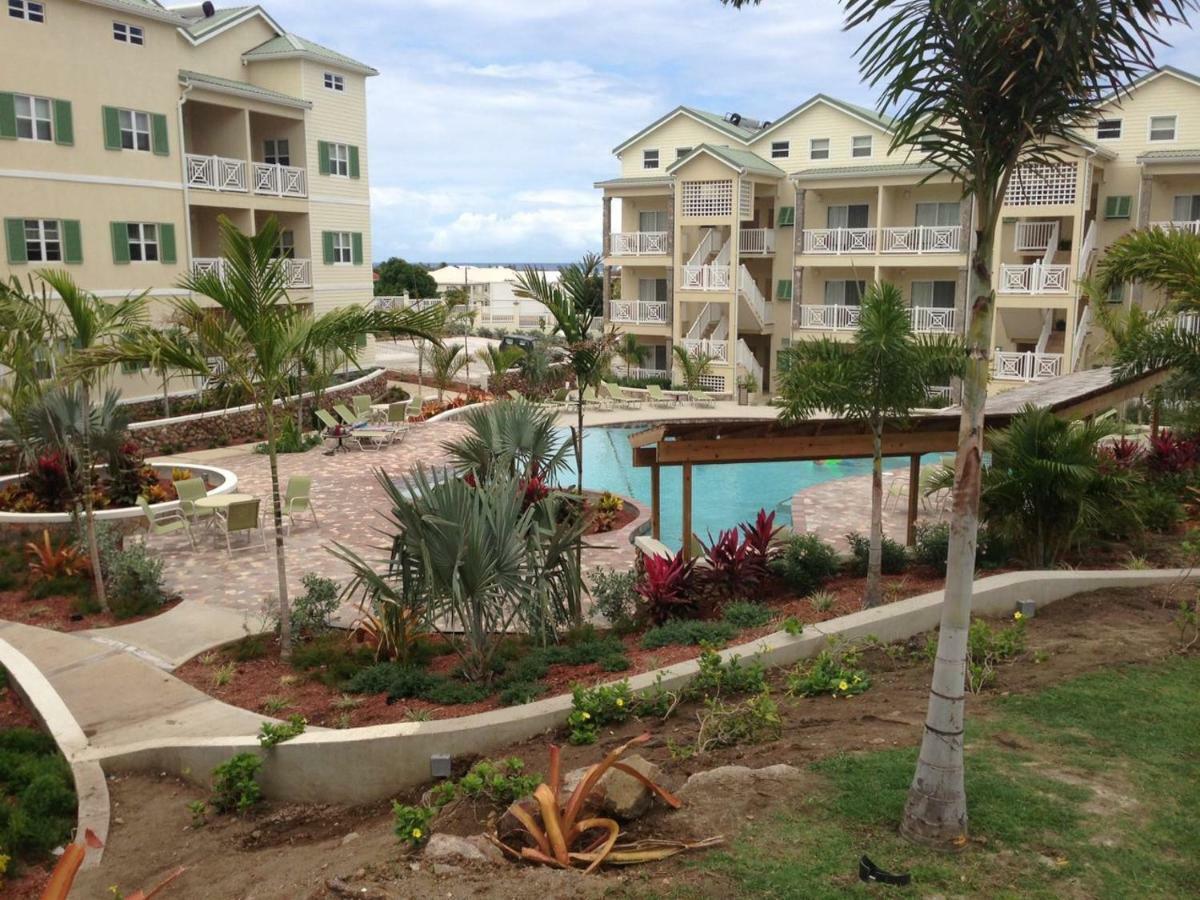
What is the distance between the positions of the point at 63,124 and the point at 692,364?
18968 mm

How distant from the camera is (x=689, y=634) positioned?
8.94 metres

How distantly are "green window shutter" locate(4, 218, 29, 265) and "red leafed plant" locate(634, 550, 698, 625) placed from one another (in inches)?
776

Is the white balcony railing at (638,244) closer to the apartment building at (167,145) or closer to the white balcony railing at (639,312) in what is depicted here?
the white balcony railing at (639,312)

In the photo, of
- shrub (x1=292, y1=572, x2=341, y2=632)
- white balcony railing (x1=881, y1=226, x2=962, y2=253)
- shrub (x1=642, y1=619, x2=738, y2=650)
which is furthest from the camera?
white balcony railing (x1=881, y1=226, x2=962, y2=253)

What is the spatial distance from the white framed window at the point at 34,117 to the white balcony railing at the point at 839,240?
22.6 m

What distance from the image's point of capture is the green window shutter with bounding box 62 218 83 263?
23812mm

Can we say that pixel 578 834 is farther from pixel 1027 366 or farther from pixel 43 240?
pixel 1027 366

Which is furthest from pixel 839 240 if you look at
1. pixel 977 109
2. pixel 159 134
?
pixel 977 109

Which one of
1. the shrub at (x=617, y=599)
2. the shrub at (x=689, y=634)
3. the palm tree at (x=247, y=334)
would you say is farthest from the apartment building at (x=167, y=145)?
the shrub at (x=689, y=634)

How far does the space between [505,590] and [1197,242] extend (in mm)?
9488

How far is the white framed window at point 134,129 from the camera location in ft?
81.8

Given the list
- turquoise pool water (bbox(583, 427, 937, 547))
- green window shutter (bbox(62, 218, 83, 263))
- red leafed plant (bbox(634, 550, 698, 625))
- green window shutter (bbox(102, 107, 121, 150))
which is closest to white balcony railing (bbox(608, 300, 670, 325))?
turquoise pool water (bbox(583, 427, 937, 547))

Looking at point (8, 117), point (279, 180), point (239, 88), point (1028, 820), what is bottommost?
point (1028, 820)

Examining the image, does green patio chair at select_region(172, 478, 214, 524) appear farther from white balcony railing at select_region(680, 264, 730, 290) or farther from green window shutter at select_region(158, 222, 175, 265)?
white balcony railing at select_region(680, 264, 730, 290)
